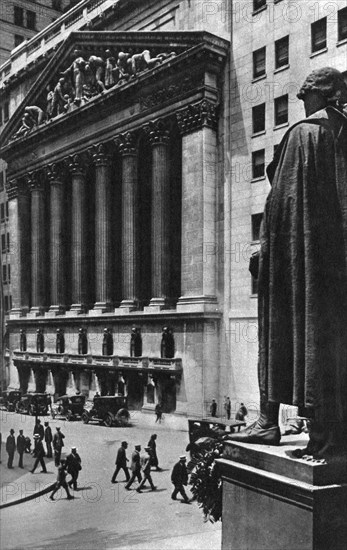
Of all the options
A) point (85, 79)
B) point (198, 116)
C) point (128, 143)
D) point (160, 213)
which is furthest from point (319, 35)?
point (85, 79)

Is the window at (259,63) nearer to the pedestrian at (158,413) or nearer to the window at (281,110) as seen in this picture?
the window at (281,110)

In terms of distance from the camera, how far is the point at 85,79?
52.2m

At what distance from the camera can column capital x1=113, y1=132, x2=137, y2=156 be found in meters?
48.0

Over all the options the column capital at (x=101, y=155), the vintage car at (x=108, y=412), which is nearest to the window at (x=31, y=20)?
the column capital at (x=101, y=155)

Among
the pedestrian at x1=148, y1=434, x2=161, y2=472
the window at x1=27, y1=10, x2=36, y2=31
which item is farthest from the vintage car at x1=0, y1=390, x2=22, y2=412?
the window at x1=27, y1=10, x2=36, y2=31

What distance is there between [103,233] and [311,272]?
46089 mm

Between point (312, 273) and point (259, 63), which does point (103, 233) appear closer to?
point (259, 63)

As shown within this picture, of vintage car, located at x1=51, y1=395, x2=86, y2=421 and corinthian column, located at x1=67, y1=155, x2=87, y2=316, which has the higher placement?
corinthian column, located at x1=67, y1=155, x2=87, y2=316

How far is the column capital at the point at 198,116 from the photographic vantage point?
41.0m

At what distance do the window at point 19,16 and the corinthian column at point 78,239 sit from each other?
22228 mm

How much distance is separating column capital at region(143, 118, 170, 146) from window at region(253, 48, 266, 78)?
826 centimetres

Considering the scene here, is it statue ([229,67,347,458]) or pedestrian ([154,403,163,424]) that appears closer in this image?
statue ([229,67,347,458])

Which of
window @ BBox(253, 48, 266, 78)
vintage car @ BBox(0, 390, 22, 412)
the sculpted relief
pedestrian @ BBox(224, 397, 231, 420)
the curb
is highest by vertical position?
the sculpted relief

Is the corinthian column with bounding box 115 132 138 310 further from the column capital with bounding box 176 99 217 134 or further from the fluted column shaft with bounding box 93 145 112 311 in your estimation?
the column capital with bounding box 176 99 217 134
